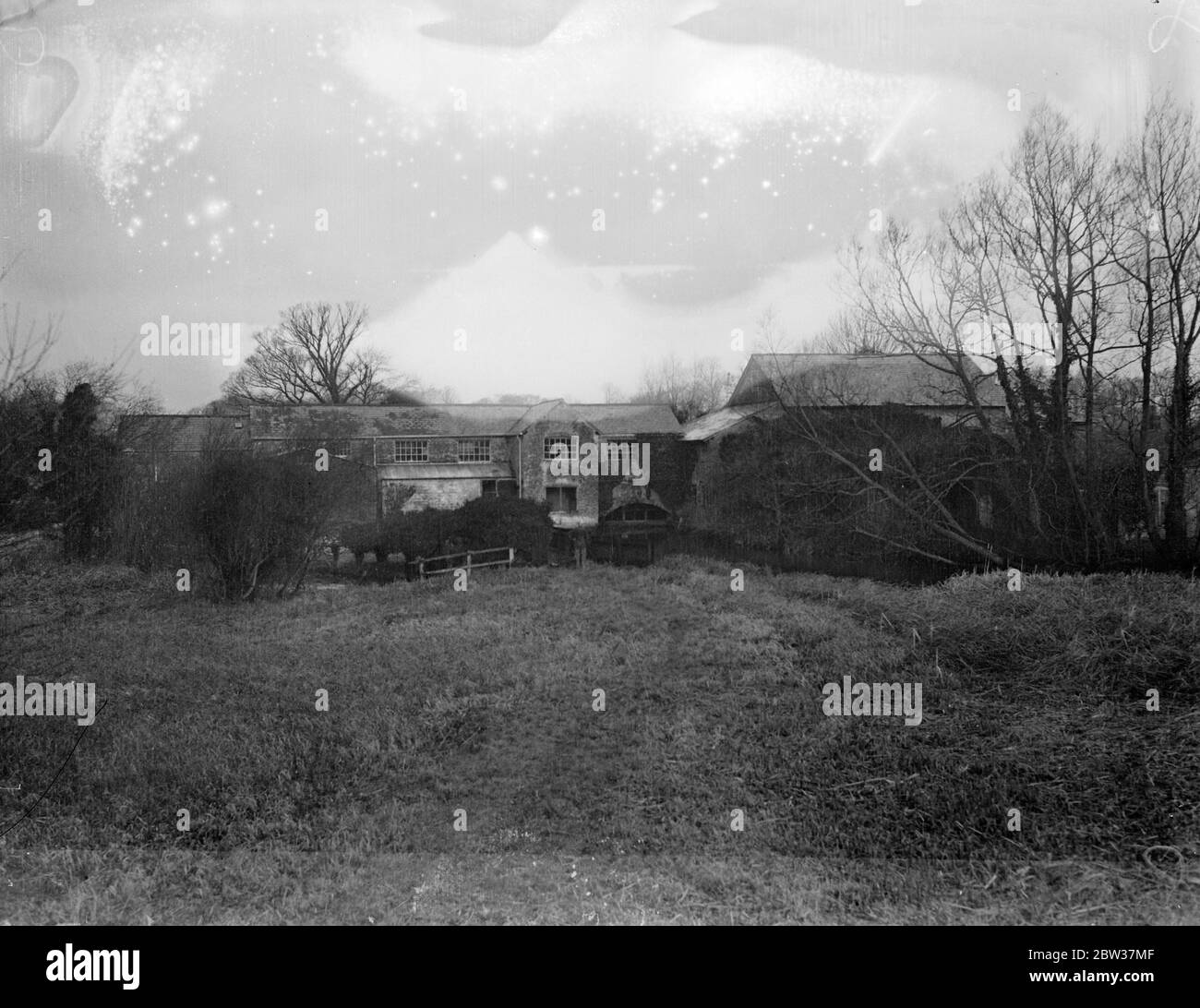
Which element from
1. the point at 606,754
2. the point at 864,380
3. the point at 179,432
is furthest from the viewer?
the point at 864,380

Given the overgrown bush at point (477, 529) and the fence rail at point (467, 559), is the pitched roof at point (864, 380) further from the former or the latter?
the fence rail at point (467, 559)

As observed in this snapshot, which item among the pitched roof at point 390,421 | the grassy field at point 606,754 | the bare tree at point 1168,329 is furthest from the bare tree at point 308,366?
the bare tree at point 1168,329

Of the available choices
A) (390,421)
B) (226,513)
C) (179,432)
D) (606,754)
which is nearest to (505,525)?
(390,421)

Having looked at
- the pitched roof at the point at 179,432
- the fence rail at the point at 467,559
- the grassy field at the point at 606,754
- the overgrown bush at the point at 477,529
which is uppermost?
the pitched roof at the point at 179,432

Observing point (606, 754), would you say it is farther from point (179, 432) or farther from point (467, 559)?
point (179, 432)

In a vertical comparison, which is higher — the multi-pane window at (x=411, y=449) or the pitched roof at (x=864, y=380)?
the pitched roof at (x=864, y=380)

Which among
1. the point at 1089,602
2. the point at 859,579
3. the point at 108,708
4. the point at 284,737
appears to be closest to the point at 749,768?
the point at 859,579

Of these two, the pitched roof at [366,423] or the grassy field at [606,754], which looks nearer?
the grassy field at [606,754]

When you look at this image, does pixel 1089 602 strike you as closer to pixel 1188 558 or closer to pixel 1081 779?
pixel 1188 558
